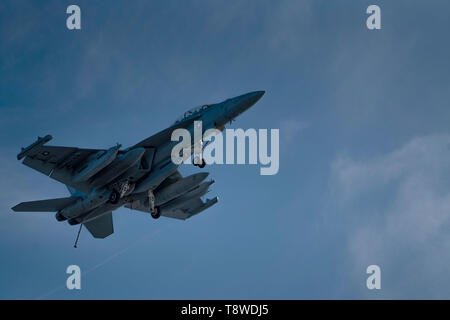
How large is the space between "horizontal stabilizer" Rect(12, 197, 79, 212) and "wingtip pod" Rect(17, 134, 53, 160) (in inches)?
142

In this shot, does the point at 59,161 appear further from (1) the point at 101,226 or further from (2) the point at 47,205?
(1) the point at 101,226

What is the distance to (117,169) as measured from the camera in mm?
25703

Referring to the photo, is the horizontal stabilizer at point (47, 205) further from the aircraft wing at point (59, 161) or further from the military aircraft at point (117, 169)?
the aircraft wing at point (59, 161)

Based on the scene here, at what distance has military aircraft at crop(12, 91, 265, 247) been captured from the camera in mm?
25078

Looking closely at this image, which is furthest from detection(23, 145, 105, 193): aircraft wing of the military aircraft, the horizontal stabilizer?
the horizontal stabilizer

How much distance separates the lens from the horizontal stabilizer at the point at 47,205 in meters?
27.2

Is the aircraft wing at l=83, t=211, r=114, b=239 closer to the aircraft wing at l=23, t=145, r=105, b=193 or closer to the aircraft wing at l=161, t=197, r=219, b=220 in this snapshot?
the aircraft wing at l=161, t=197, r=219, b=220

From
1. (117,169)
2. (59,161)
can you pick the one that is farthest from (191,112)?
(59,161)

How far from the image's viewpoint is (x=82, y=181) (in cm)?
2572

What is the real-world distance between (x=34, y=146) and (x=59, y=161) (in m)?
2.13

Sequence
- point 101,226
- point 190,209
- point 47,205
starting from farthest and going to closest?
point 190,209
point 101,226
point 47,205
